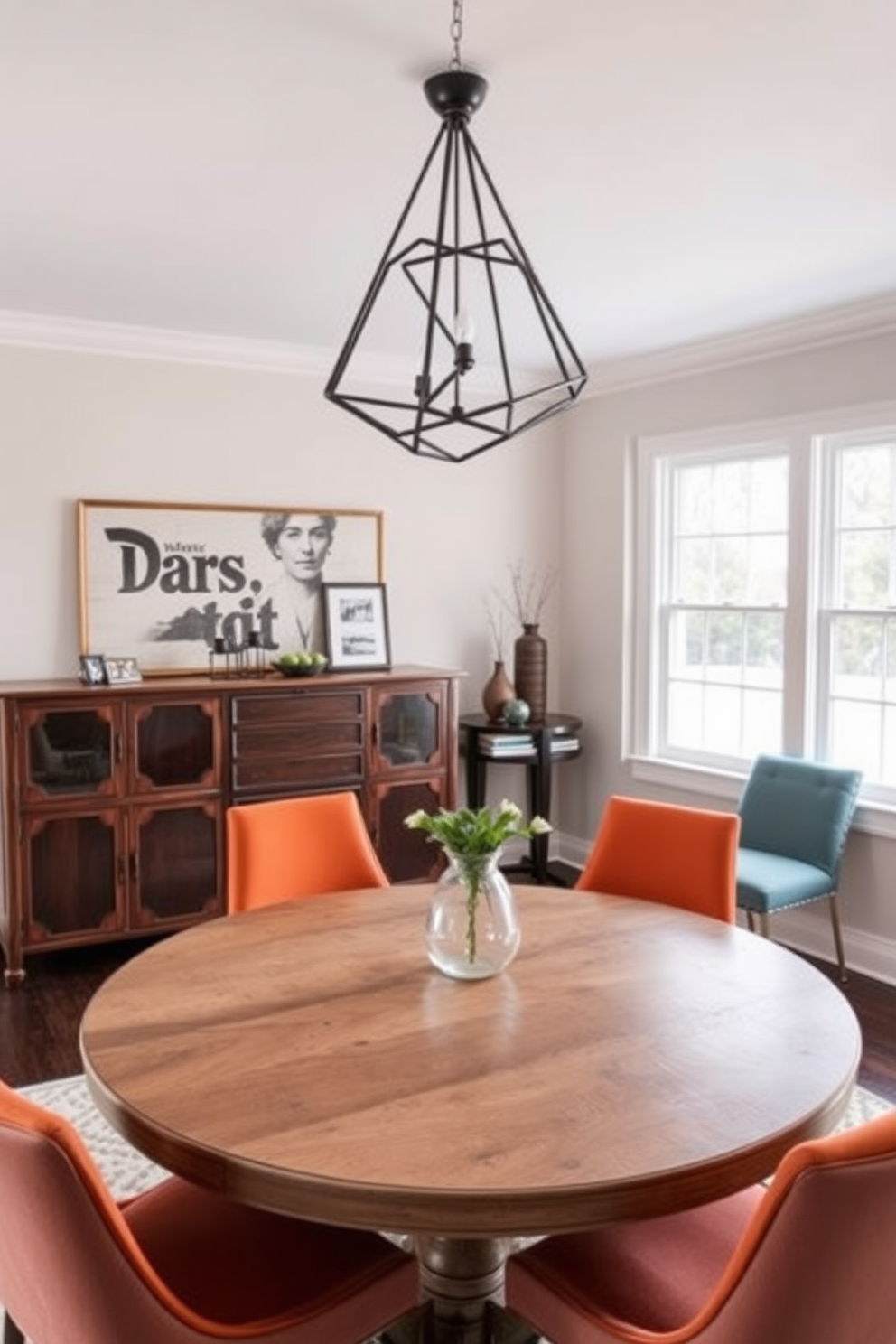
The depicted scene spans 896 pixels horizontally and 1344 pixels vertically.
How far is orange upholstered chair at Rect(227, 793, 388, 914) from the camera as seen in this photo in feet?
8.44

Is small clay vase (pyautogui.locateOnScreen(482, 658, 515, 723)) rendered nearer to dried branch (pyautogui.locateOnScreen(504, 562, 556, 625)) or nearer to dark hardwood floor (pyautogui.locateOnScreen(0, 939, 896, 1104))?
dried branch (pyautogui.locateOnScreen(504, 562, 556, 625))

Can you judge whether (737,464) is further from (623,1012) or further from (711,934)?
(623,1012)

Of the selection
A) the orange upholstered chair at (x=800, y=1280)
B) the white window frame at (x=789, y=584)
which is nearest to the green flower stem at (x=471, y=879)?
the orange upholstered chair at (x=800, y=1280)

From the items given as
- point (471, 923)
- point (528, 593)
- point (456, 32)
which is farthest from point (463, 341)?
point (528, 593)

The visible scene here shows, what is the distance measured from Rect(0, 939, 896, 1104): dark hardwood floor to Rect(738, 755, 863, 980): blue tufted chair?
211mm

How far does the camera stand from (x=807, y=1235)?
3.56ft

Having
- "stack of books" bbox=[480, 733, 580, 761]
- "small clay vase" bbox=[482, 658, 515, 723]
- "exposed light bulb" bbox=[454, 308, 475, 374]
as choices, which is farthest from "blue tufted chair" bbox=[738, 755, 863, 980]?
"exposed light bulb" bbox=[454, 308, 475, 374]

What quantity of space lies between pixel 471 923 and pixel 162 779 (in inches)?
91.3

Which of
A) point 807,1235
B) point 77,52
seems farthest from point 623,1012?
point 77,52

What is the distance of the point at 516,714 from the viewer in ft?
15.3

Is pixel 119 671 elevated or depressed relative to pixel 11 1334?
elevated

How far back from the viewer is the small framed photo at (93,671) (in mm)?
3840

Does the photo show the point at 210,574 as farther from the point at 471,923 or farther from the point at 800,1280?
the point at 800,1280

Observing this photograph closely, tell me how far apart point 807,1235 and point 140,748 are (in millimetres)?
3170
